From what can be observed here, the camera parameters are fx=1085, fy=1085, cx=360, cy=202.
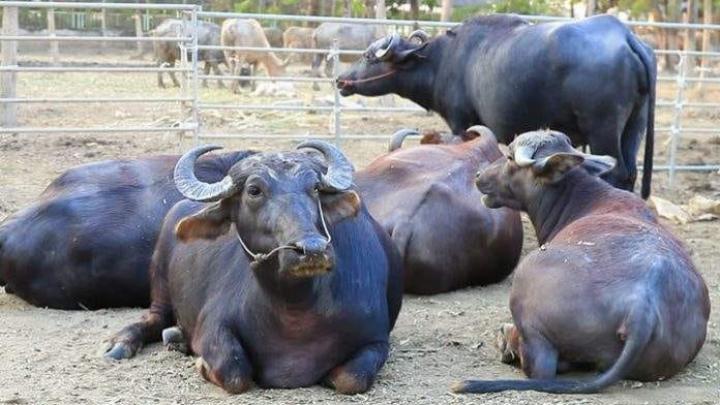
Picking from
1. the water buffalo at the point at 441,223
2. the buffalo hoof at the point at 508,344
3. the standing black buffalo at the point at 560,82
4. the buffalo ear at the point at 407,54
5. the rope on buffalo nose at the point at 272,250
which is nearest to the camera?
the rope on buffalo nose at the point at 272,250

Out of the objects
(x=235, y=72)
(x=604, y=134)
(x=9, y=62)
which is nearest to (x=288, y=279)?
(x=604, y=134)

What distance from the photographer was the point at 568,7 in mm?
41469

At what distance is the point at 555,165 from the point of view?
19.5 feet

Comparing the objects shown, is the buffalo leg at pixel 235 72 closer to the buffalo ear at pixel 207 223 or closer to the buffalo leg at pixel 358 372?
the buffalo ear at pixel 207 223

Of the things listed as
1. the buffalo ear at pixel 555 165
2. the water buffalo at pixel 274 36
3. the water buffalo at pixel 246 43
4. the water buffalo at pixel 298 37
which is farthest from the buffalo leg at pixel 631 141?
the water buffalo at pixel 274 36

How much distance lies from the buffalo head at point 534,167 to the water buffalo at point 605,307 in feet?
1.28

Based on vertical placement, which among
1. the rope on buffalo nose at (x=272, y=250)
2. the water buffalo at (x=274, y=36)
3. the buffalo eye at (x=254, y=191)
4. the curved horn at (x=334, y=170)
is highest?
the curved horn at (x=334, y=170)

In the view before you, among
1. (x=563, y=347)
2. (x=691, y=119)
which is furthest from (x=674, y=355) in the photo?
(x=691, y=119)

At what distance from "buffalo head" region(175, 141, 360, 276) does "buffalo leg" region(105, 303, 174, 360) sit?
88 cm

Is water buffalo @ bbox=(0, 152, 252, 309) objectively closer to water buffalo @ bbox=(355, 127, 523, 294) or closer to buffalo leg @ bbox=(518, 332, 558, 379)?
water buffalo @ bbox=(355, 127, 523, 294)

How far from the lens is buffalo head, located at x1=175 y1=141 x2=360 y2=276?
445 cm

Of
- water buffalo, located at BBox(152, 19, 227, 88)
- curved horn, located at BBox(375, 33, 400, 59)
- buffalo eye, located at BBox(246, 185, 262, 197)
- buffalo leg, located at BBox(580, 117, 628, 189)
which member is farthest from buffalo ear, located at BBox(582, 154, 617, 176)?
water buffalo, located at BBox(152, 19, 227, 88)

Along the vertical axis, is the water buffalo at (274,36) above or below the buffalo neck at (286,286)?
below

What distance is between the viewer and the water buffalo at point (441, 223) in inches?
270
